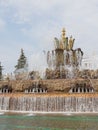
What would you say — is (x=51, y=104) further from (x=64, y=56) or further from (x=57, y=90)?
(x=64, y=56)

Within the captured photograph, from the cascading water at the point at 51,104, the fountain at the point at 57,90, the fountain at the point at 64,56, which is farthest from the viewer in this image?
the fountain at the point at 64,56

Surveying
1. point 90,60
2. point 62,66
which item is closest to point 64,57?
point 62,66

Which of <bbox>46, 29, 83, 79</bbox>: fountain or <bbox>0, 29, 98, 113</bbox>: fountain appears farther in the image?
<bbox>46, 29, 83, 79</bbox>: fountain

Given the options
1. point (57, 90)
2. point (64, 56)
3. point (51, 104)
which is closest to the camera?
point (51, 104)

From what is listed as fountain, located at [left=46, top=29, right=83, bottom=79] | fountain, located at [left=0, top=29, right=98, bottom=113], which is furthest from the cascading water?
fountain, located at [left=46, top=29, right=83, bottom=79]

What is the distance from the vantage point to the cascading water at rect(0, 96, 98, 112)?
24.1 meters

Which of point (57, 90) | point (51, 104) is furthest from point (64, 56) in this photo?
point (51, 104)

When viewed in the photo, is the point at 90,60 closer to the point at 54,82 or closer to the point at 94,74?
the point at 94,74

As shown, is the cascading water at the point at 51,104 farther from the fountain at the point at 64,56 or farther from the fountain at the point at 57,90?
the fountain at the point at 64,56

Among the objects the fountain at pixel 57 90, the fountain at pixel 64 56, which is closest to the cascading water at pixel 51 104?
the fountain at pixel 57 90

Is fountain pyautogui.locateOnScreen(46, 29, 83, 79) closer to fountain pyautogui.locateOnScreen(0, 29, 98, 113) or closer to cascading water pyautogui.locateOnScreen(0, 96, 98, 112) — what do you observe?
fountain pyautogui.locateOnScreen(0, 29, 98, 113)

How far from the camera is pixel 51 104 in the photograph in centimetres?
2489

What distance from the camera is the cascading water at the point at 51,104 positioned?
949 inches

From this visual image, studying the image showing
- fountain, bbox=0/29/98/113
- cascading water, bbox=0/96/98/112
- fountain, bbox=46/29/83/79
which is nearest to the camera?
cascading water, bbox=0/96/98/112
